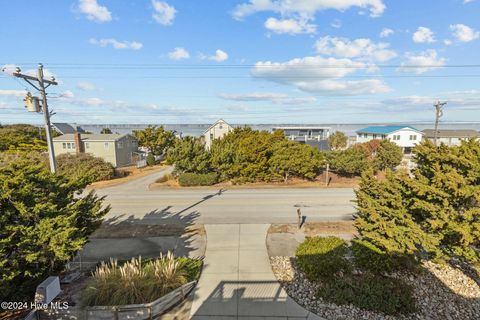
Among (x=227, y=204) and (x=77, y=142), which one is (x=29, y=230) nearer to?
(x=227, y=204)

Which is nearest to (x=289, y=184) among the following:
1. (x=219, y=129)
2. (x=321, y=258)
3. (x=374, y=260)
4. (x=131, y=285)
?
(x=374, y=260)

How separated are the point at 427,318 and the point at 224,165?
1889 centimetres

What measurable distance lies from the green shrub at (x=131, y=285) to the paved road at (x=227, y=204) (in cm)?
655

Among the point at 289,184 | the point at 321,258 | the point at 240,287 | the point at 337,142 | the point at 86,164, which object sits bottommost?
the point at 289,184

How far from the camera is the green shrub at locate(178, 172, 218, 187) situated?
2375 centimetres

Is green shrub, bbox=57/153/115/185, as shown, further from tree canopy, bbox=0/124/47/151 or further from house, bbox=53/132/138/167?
tree canopy, bbox=0/124/47/151

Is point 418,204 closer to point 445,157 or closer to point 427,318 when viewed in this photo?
point 445,157

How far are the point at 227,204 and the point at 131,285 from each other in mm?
11028

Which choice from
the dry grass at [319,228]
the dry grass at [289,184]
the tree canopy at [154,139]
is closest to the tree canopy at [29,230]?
the dry grass at [319,228]

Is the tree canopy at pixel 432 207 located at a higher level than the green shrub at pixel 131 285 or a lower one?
higher

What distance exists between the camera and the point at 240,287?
8094 millimetres

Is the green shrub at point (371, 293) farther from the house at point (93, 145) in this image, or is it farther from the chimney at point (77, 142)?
the chimney at point (77, 142)

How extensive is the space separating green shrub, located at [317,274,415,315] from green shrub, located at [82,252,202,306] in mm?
4699

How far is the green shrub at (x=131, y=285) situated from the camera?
263 inches
